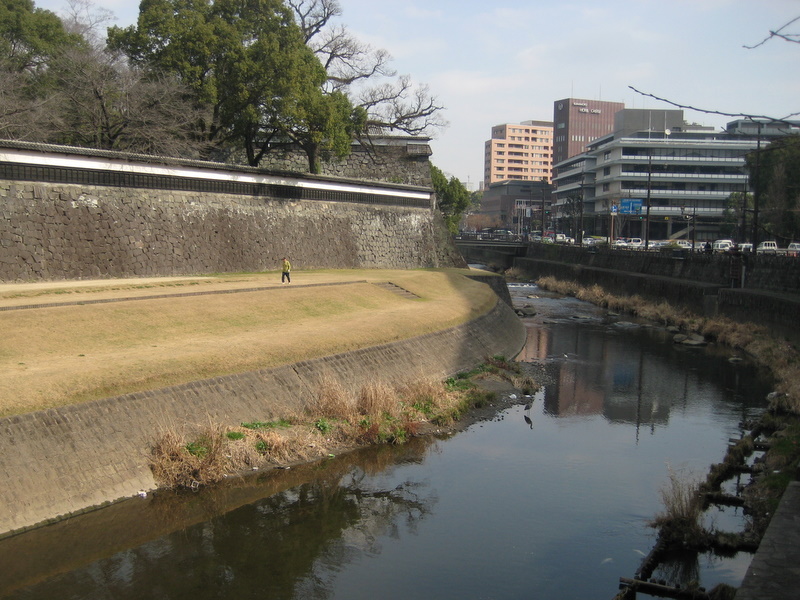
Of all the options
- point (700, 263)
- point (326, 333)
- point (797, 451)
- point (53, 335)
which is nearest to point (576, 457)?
point (797, 451)

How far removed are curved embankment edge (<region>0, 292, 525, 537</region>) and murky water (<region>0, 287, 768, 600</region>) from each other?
0.42 meters

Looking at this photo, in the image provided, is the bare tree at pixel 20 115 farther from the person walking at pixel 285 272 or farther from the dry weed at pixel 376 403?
the dry weed at pixel 376 403

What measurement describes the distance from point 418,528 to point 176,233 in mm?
19234

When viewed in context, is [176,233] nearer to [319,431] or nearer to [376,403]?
[376,403]

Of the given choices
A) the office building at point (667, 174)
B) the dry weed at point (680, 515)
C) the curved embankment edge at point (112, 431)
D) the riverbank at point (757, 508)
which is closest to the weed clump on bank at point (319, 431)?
the curved embankment edge at point (112, 431)

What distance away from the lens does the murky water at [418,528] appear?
1106 cm

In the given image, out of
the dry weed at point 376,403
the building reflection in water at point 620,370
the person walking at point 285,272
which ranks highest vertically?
the person walking at point 285,272

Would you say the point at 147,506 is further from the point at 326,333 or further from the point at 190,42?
the point at 190,42

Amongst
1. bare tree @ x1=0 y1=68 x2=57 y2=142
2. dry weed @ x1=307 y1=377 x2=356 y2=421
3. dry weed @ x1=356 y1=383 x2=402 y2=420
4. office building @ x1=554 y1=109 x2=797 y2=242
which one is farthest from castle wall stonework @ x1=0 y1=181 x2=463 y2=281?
office building @ x1=554 y1=109 x2=797 y2=242

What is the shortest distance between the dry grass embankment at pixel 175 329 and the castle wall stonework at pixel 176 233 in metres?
1.22

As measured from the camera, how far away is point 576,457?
17.3 meters

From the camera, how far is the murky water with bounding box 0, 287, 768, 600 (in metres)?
11.1

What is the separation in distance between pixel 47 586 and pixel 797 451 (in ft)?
45.3

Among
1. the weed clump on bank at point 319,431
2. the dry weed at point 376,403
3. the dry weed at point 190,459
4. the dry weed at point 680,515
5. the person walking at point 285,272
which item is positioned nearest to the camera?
the dry weed at point 680,515
